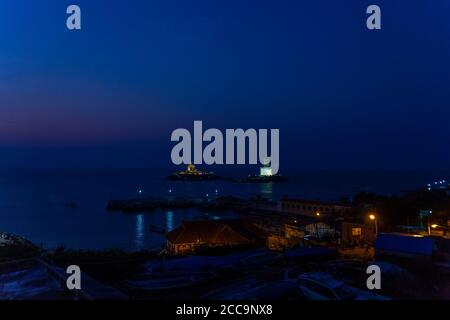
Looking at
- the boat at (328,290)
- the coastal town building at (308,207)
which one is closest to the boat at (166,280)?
the boat at (328,290)

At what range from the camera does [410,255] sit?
485 centimetres

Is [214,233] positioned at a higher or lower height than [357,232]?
lower

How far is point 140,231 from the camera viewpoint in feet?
61.9

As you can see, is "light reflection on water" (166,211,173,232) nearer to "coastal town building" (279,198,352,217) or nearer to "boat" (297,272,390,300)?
"coastal town building" (279,198,352,217)

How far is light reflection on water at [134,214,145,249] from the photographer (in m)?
15.4

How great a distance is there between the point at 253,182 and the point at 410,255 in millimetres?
58681

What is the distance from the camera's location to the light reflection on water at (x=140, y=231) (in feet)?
50.6

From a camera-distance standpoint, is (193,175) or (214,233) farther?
(193,175)

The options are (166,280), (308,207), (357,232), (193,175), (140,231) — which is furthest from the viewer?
(193,175)

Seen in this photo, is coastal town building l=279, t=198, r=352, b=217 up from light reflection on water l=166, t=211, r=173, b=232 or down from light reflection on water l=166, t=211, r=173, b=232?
up

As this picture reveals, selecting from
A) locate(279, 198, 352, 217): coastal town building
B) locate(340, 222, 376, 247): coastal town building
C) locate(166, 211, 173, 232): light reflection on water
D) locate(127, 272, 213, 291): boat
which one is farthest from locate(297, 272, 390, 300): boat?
locate(166, 211, 173, 232): light reflection on water

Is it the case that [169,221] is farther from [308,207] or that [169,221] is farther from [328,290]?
[328,290]

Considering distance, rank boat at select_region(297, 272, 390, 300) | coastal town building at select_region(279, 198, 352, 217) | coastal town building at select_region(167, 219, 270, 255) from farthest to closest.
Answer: coastal town building at select_region(279, 198, 352, 217)
coastal town building at select_region(167, 219, 270, 255)
boat at select_region(297, 272, 390, 300)

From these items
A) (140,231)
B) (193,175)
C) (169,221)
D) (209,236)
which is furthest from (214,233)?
(193,175)
